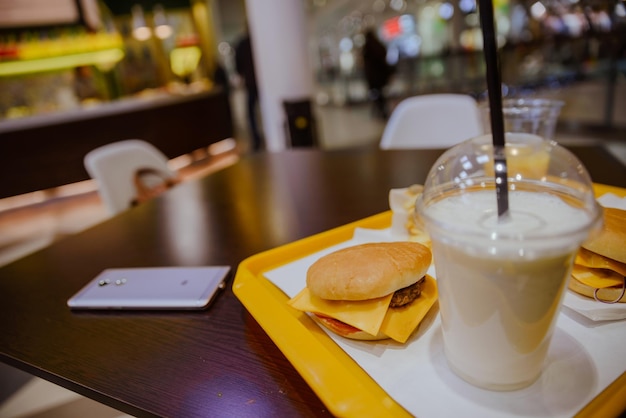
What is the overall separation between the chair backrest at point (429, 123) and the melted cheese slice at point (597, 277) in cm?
152

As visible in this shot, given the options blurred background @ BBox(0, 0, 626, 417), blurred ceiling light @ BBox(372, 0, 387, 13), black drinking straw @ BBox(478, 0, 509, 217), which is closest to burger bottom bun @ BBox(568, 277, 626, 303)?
black drinking straw @ BBox(478, 0, 509, 217)

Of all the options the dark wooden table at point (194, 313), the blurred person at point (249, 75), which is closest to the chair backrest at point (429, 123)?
the dark wooden table at point (194, 313)

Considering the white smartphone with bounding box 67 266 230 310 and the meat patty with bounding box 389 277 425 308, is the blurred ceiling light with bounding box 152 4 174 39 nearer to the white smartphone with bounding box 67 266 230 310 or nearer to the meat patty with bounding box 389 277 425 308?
the white smartphone with bounding box 67 266 230 310

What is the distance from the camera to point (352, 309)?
23.7 inches

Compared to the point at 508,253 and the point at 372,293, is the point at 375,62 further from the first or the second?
the point at 508,253

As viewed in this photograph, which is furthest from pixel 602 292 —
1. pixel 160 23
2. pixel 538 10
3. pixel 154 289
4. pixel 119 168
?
pixel 160 23

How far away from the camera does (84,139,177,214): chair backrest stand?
6.29 feet

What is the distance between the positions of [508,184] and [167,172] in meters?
1.98

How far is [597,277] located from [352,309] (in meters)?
0.38

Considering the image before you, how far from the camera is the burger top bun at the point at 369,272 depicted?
59 cm

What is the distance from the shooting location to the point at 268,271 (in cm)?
83

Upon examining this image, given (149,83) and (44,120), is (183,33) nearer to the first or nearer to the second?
(149,83)

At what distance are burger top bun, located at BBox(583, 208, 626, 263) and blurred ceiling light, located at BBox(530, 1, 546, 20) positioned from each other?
8.23m

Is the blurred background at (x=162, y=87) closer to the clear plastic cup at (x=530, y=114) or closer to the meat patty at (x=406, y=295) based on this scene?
the clear plastic cup at (x=530, y=114)
